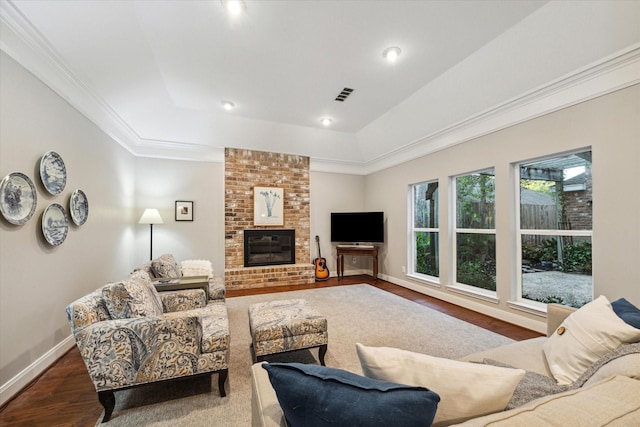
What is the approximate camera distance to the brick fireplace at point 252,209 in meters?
5.35

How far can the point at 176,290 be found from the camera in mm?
2822

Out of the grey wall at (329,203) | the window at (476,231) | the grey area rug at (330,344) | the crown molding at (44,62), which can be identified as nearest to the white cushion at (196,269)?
the grey area rug at (330,344)

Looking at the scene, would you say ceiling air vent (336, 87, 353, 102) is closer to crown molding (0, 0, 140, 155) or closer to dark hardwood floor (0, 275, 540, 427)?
crown molding (0, 0, 140, 155)

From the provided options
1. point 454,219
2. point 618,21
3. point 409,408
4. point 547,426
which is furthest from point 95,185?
point 618,21

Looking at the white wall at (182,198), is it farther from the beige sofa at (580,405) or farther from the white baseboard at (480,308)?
the beige sofa at (580,405)

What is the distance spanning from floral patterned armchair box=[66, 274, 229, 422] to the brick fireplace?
3.31 meters

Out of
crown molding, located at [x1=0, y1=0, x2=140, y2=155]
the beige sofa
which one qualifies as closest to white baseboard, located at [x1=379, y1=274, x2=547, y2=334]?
the beige sofa

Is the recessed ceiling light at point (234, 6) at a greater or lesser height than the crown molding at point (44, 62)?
greater

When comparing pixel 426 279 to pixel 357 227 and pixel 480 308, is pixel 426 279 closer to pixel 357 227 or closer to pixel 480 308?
pixel 480 308

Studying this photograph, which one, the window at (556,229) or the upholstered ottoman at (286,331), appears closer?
the upholstered ottoman at (286,331)

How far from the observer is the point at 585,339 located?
1.33 meters

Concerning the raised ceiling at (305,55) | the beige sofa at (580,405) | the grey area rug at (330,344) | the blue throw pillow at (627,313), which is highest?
the raised ceiling at (305,55)

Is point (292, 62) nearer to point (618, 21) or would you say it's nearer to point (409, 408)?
point (618, 21)

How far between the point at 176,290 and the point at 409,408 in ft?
9.22
